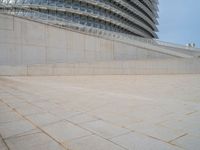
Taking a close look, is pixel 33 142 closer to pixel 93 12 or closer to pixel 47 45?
pixel 47 45

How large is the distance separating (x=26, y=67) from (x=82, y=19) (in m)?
31.1

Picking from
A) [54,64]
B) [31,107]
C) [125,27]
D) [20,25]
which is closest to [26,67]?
[54,64]

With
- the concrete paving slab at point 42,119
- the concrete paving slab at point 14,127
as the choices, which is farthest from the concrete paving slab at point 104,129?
the concrete paving slab at point 14,127

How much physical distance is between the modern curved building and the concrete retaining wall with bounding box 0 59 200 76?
719 inches

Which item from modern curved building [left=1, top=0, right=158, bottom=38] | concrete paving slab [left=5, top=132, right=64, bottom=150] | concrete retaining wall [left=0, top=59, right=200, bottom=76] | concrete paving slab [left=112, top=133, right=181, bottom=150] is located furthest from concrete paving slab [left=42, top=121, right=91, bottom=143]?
modern curved building [left=1, top=0, right=158, bottom=38]

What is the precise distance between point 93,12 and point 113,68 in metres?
28.9

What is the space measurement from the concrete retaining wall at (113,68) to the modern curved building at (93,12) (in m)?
18.3

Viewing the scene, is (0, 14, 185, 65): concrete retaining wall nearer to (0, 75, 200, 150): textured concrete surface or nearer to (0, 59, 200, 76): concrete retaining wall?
(0, 59, 200, 76): concrete retaining wall

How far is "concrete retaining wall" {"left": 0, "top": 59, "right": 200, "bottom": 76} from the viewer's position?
476 inches

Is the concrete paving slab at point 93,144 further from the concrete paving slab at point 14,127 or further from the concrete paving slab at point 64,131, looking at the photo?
the concrete paving slab at point 14,127

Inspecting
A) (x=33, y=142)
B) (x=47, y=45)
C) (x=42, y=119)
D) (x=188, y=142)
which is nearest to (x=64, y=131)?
(x=33, y=142)

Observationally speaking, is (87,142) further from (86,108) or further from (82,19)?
(82,19)

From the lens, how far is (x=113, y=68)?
16.0 metres

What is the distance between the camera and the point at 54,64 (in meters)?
13.1
